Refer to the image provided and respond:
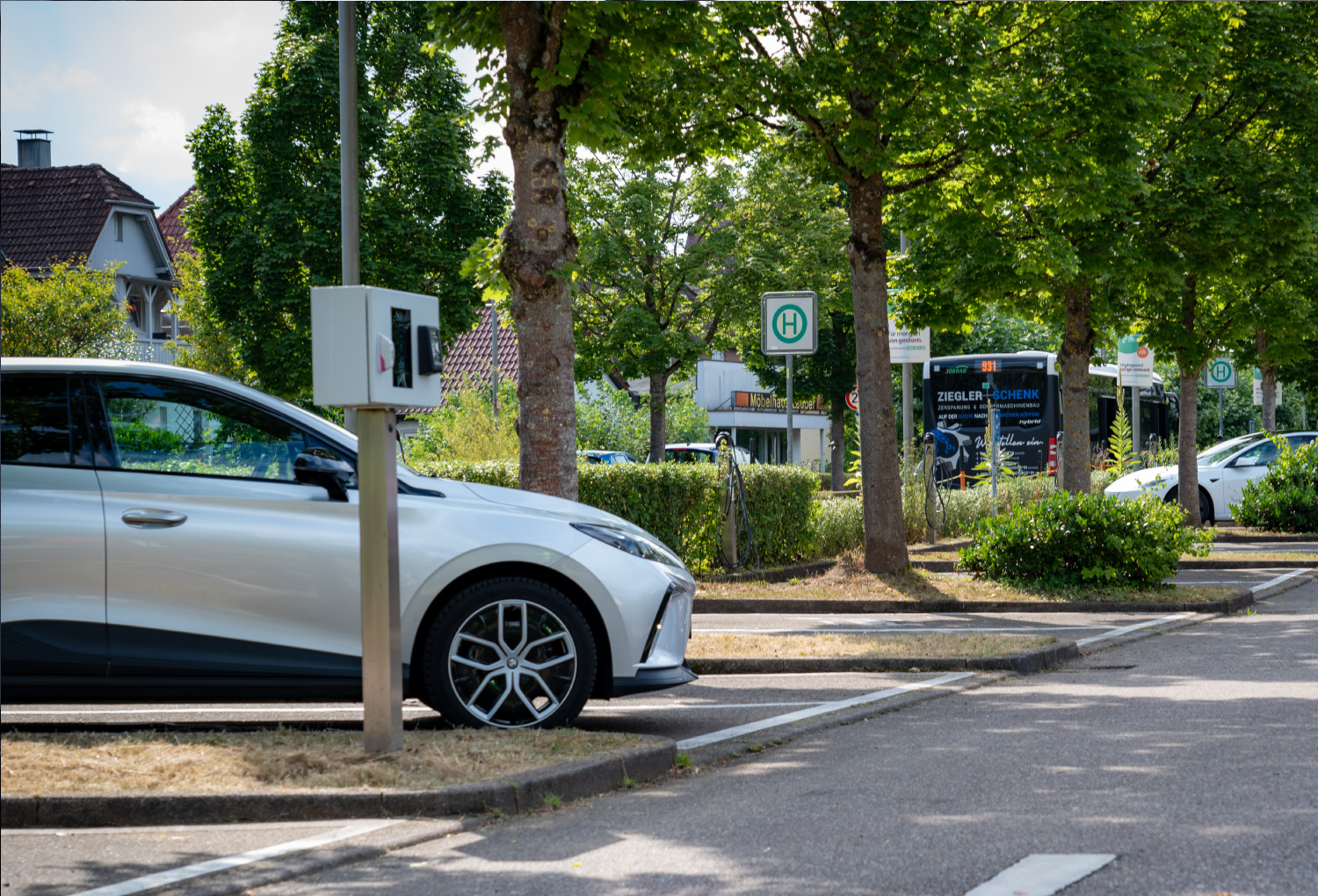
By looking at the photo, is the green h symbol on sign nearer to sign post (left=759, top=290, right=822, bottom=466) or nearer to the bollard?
sign post (left=759, top=290, right=822, bottom=466)

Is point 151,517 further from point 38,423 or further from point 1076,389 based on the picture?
point 1076,389

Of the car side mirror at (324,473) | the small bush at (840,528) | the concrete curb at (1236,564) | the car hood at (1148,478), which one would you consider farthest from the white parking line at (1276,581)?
the car side mirror at (324,473)

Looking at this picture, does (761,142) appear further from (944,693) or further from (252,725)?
(252,725)

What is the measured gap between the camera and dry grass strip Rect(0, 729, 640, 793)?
546cm

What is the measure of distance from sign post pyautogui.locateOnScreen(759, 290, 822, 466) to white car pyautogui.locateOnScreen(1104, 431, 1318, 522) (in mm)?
9791

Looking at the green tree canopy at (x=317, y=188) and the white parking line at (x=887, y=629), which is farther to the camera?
the green tree canopy at (x=317, y=188)

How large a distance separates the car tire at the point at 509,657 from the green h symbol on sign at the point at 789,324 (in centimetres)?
993

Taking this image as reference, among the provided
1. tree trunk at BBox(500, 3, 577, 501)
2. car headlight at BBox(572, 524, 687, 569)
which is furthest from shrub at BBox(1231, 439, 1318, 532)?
car headlight at BBox(572, 524, 687, 569)

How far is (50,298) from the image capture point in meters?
28.8

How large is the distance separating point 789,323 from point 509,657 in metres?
10.2

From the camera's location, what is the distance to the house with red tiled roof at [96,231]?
41.4 m

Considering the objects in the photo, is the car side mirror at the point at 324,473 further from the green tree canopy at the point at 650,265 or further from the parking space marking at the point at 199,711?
the green tree canopy at the point at 650,265

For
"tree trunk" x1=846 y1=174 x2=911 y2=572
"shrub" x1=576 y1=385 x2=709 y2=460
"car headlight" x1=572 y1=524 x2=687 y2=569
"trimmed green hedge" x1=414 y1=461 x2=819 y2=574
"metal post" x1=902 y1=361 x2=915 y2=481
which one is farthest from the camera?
"shrub" x1=576 y1=385 x2=709 y2=460

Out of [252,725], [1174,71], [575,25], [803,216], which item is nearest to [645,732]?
[252,725]
